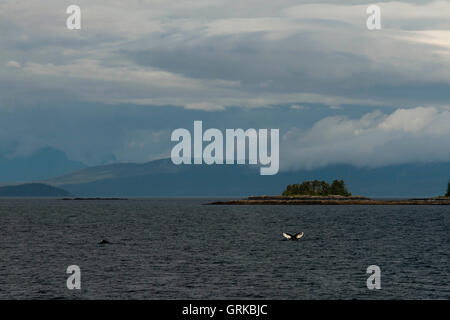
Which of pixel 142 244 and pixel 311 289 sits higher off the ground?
pixel 142 244

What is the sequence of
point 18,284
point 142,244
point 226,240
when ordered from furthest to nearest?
point 226,240
point 142,244
point 18,284

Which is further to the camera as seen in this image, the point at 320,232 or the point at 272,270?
the point at 320,232

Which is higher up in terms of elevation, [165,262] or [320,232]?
[320,232]

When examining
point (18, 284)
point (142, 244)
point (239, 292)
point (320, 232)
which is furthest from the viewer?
point (320, 232)

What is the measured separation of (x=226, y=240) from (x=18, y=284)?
2341 inches

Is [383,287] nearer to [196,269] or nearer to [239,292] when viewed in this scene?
[239,292]

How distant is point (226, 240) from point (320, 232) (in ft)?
106

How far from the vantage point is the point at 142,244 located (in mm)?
107188

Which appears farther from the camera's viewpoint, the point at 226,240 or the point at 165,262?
the point at 226,240

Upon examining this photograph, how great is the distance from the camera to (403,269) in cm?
7331
